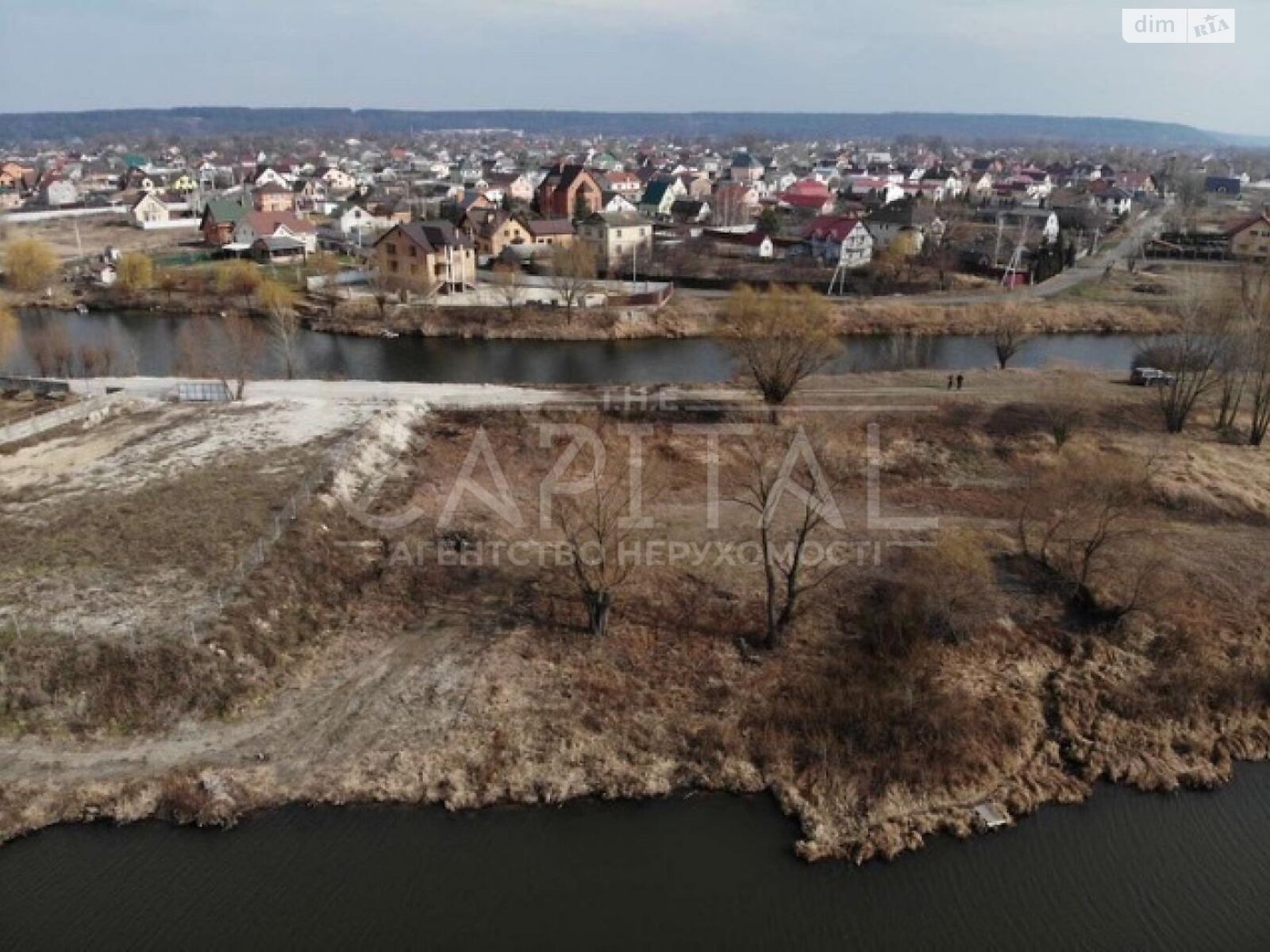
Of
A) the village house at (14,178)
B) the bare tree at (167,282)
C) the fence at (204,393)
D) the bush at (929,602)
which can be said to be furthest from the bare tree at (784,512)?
the village house at (14,178)

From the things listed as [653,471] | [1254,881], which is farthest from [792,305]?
[1254,881]

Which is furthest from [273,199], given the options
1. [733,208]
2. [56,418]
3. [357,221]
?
[56,418]

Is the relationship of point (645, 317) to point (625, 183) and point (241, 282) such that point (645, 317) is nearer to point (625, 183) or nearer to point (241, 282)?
point (241, 282)

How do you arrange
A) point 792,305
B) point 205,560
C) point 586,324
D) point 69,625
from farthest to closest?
point 586,324 < point 792,305 < point 205,560 < point 69,625

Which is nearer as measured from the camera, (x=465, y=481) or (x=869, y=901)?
(x=869, y=901)

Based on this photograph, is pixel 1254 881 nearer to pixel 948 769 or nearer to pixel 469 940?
pixel 948 769

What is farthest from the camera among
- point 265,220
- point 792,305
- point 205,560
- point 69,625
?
point 265,220

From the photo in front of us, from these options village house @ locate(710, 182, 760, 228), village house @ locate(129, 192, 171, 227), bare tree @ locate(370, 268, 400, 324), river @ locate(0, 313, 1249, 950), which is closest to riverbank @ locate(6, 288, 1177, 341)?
bare tree @ locate(370, 268, 400, 324)
